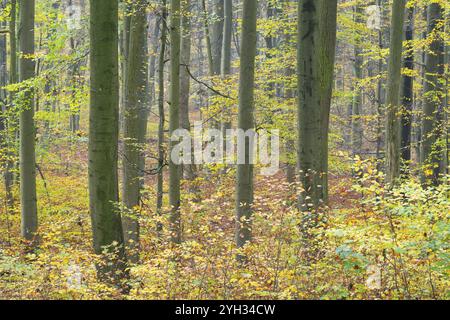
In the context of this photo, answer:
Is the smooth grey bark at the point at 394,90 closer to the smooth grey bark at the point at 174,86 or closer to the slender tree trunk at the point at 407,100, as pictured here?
the slender tree trunk at the point at 407,100

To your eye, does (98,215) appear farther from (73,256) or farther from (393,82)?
(393,82)

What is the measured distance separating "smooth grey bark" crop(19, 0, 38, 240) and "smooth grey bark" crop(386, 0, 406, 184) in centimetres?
835

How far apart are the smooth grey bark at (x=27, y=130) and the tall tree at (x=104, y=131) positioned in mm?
5020

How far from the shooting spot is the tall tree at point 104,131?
21.0 ft

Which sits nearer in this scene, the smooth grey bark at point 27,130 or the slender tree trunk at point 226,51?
the smooth grey bark at point 27,130

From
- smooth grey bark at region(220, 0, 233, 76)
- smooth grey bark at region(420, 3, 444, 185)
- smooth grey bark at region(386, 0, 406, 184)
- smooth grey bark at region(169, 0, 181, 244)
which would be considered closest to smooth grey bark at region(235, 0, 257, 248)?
smooth grey bark at region(169, 0, 181, 244)

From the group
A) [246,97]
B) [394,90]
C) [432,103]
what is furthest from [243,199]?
[432,103]

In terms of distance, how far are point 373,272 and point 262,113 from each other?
9999mm

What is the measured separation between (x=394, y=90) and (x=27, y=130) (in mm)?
9107

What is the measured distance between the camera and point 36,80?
9.50 m
